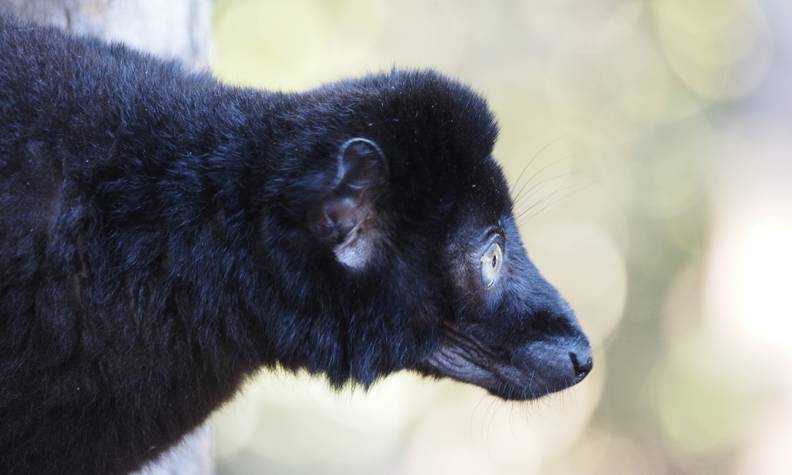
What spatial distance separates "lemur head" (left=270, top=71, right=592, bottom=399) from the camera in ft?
11.3

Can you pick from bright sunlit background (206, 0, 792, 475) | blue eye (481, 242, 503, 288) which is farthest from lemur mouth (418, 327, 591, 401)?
bright sunlit background (206, 0, 792, 475)

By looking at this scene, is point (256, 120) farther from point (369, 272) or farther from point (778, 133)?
point (778, 133)

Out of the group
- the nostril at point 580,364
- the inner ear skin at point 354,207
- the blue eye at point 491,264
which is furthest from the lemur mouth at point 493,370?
the inner ear skin at point 354,207

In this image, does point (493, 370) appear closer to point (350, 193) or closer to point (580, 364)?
point (580, 364)

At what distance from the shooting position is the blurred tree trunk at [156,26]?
4.38 m

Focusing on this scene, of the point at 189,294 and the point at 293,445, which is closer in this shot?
the point at 189,294

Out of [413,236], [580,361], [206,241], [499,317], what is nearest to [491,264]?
[499,317]

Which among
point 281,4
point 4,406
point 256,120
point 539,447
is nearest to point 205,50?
point 256,120

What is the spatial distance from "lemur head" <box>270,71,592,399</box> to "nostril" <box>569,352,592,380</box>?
0.05 metres

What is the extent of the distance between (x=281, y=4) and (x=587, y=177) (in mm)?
4318

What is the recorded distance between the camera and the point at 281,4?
1252 cm

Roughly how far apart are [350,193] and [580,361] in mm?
1179

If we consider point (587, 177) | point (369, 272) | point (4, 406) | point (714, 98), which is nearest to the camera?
point (4, 406)

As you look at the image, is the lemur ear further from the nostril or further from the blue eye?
the nostril
